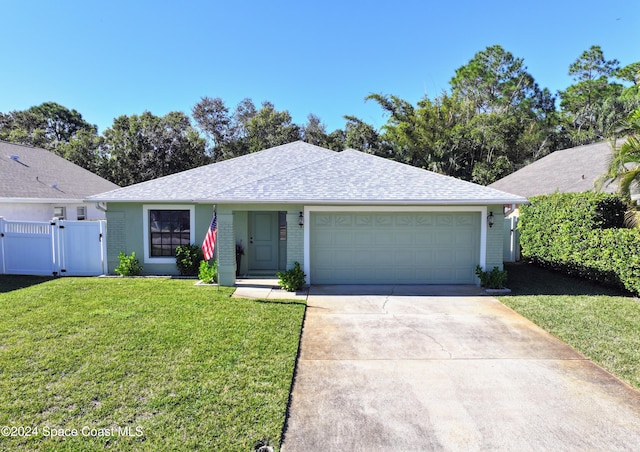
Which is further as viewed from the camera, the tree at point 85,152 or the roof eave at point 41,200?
the tree at point 85,152

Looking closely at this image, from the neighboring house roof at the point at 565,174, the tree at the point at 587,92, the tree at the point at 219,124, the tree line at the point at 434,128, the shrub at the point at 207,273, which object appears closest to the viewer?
the shrub at the point at 207,273

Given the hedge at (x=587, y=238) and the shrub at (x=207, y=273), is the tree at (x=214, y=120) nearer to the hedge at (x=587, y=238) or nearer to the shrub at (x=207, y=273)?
the shrub at (x=207, y=273)

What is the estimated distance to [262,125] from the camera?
31453 mm

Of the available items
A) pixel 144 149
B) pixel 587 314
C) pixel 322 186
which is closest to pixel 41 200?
pixel 322 186

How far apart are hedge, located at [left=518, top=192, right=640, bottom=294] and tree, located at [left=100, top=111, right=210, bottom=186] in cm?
2391

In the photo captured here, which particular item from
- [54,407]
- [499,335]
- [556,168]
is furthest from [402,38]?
[54,407]

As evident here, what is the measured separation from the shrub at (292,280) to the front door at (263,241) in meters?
2.26

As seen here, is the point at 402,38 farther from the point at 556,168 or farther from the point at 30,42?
the point at 30,42

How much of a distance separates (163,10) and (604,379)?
1504 cm

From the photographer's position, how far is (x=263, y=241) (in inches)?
445

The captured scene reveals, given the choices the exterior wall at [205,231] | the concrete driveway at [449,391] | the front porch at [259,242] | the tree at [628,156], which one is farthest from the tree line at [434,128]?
the concrete driveway at [449,391]

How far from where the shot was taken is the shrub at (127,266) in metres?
10.6

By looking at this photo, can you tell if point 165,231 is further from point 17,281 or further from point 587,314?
point 587,314

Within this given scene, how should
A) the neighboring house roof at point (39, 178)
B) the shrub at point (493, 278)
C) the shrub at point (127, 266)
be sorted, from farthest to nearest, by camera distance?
the neighboring house roof at point (39, 178)
the shrub at point (127, 266)
the shrub at point (493, 278)
